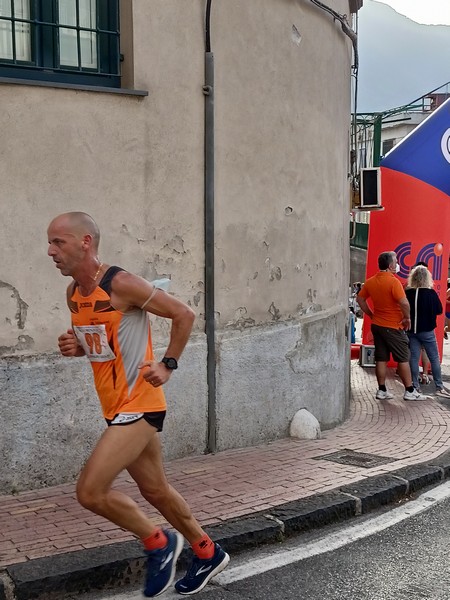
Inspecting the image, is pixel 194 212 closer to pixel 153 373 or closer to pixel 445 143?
pixel 153 373

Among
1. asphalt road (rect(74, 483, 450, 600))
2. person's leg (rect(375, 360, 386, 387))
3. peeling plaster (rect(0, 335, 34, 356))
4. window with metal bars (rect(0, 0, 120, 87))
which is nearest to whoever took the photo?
asphalt road (rect(74, 483, 450, 600))

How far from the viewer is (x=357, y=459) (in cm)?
667

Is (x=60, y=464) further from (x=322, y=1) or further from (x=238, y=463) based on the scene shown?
(x=322, y=1)

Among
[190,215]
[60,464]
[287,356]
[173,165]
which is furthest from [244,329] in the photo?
[60,464]

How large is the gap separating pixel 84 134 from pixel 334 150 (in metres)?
3.58

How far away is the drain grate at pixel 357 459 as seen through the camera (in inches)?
255

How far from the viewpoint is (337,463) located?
6465 millimetres

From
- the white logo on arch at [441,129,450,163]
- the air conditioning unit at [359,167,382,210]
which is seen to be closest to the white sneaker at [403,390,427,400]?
the air conditioning unit at [359,167,382,210]

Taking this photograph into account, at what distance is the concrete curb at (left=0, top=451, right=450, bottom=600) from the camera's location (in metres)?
3.97

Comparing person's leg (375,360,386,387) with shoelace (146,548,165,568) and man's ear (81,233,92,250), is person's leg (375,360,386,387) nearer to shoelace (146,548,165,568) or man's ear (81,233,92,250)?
shoelace (146,548,165,568)

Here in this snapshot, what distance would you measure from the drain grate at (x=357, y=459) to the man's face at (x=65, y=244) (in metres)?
3.65

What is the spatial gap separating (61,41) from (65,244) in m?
3.05

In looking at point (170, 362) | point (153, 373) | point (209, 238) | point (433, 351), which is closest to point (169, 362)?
point (170, 362)

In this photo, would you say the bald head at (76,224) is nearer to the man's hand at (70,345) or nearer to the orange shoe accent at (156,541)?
the man's hand at (70,345)
